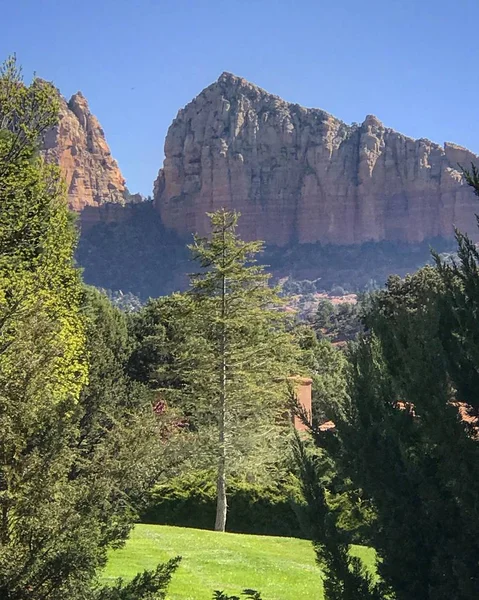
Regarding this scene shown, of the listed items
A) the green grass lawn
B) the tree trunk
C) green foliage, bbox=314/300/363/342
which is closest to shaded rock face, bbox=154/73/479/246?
green foliage, bbox=314/300/363/342

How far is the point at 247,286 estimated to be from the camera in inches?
762

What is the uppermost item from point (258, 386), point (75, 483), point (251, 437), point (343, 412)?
point (258, 386)

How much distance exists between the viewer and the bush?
19.8 metres

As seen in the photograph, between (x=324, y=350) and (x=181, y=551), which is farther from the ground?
(x=324, y=350)

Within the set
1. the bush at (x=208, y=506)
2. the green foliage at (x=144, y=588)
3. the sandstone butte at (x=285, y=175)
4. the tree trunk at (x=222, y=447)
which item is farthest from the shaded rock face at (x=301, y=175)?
the green foliage at (x=144, y=588)

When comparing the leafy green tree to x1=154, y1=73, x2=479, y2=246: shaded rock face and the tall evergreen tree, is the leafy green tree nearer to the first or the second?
the tall evergreen tree

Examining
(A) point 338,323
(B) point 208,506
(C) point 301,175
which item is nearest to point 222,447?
(B) point 208,506

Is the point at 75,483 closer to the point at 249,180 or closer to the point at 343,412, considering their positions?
the point at 343,412

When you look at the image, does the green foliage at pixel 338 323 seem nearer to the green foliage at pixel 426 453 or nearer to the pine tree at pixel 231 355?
the pine tree at pixel 231 355

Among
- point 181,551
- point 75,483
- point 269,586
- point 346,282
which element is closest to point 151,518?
point 181,551

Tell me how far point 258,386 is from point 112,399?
434cm

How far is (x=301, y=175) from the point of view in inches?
6545

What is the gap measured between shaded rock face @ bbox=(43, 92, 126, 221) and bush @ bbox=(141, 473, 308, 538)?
148 metres

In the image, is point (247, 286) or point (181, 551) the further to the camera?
point (247, 286)
